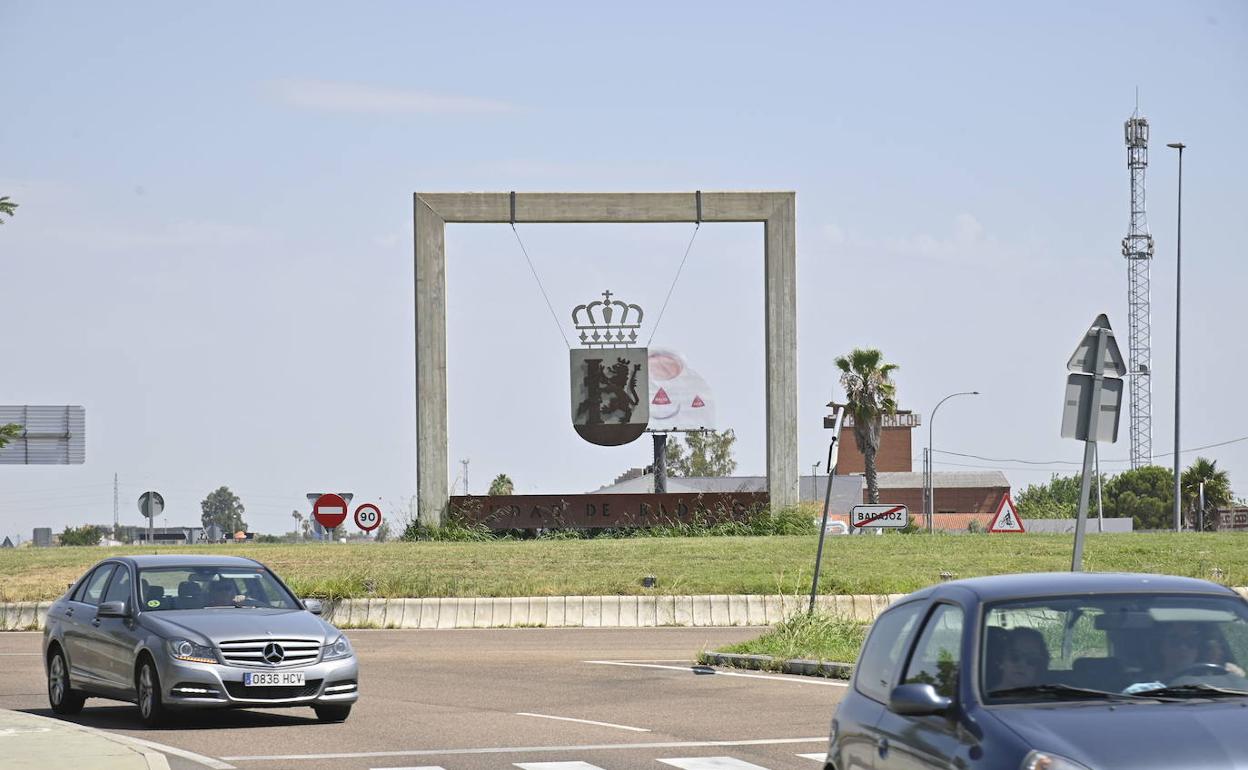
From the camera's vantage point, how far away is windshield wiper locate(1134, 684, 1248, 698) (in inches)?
282

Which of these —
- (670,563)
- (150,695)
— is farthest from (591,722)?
(670,563)

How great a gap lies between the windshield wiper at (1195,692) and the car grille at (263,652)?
10072 mm

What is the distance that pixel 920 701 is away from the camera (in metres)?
7.17

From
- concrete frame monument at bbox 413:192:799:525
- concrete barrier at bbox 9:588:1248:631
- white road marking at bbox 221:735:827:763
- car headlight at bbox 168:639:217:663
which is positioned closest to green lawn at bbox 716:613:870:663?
white road marking at bbox 221:735:827:763

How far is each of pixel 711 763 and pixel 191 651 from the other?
504cm

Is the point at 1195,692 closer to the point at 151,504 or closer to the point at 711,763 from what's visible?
the point at 711,763

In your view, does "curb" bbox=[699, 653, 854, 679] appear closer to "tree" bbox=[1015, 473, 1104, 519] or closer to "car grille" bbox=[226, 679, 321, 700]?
"car grille" bbox=[226, 679, 321, 700]

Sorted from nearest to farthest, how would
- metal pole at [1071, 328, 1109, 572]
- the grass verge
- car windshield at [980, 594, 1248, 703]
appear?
1. car windshield at [980, 594, 1248, 703]
2. metal pole at [1071, 328, 1109, 572]
3. the grass verge

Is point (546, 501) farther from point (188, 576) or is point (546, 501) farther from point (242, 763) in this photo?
point (242, 763)

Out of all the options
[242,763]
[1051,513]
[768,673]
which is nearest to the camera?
[242,763]

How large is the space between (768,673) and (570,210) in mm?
24586

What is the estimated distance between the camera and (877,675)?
830 centimetres

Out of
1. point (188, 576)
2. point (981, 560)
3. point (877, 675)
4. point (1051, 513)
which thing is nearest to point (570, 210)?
point (981, 560)

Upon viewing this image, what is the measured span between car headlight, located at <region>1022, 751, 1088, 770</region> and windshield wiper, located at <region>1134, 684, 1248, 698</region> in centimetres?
87
